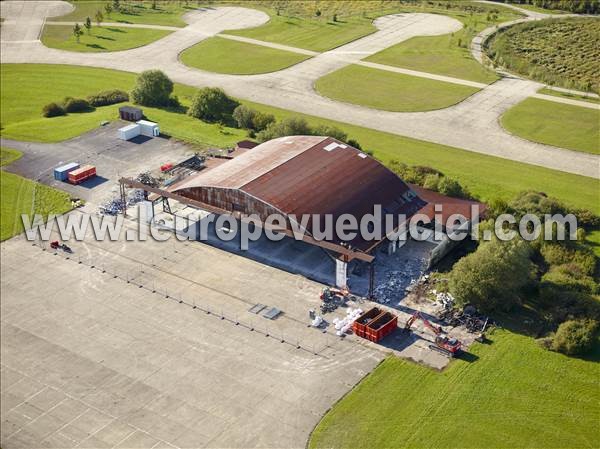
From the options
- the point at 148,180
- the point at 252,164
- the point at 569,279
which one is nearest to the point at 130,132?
the point at 148,180

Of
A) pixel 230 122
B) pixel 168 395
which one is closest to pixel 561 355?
pixel 168 395

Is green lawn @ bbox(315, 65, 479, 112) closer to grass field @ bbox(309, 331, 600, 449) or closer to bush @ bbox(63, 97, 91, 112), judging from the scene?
bush @ bbox(63, 97, 91, 112)

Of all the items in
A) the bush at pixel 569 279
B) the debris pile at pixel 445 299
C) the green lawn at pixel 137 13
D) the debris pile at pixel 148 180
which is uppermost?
the green lawn at pixel 137 13

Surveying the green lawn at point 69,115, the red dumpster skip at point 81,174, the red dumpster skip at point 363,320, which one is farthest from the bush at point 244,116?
the red dumpster skip at point 363,320

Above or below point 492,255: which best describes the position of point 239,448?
below

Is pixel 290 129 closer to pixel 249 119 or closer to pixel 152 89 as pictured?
pixel 249 119

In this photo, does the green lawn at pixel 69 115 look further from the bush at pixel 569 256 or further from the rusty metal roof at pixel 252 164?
the bush at pixel 569 256

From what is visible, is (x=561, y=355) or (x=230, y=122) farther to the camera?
(x=230, y=122)

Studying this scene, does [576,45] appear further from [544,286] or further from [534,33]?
[544,286]
